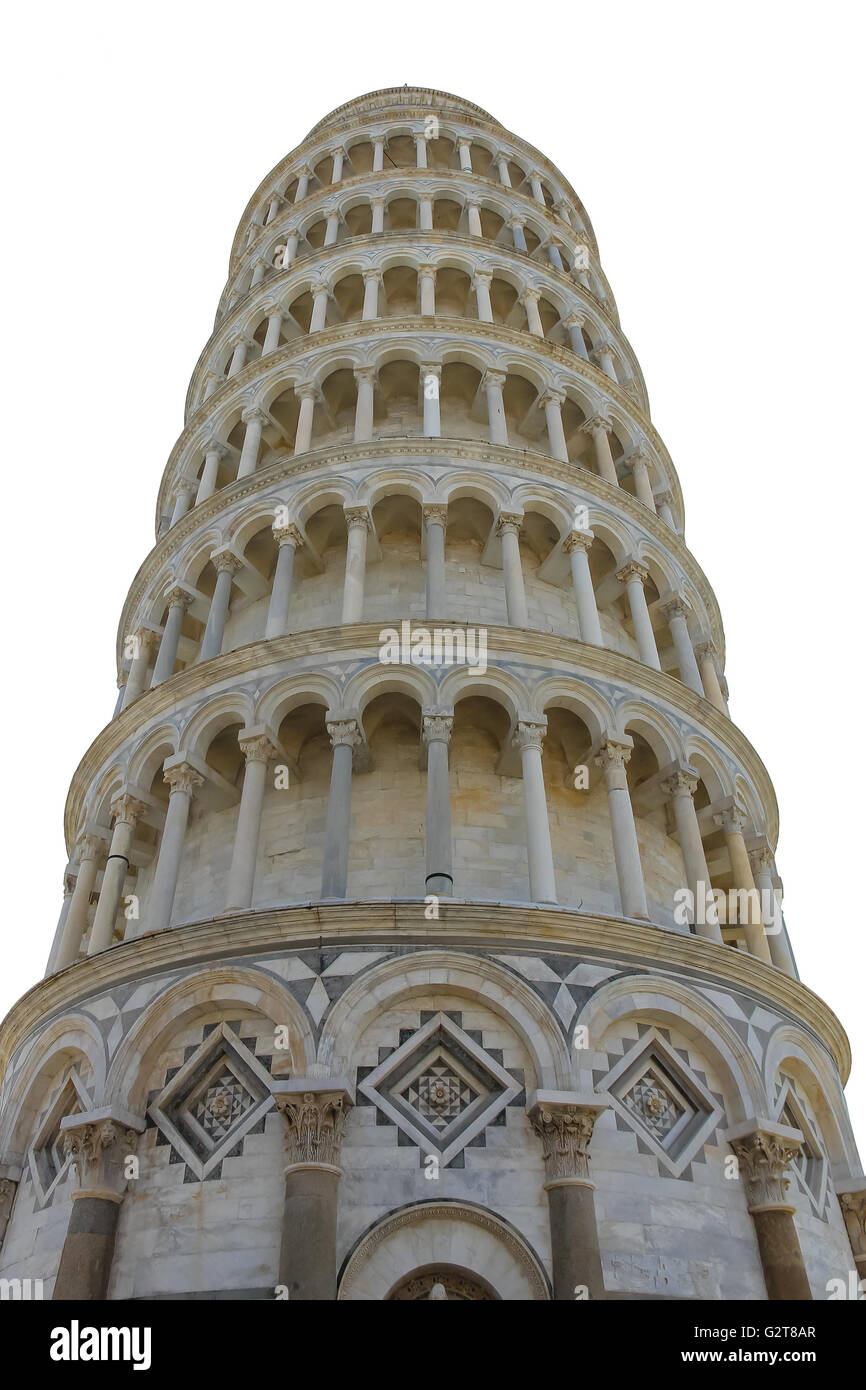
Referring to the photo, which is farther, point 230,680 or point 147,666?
point 147,666

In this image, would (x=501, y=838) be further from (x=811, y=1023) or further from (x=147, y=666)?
(x=147, y=666)

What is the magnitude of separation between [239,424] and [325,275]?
4291 millimetres

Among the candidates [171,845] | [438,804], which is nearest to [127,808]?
[171,845]

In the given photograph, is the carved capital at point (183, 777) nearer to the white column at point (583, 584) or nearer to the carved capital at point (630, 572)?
the white column at point (583, 584)

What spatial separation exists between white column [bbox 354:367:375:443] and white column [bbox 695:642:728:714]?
7.14 metres

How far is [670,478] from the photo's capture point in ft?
81.9

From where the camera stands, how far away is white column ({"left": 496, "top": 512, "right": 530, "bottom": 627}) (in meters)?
17.1

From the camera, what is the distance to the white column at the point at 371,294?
909 inches

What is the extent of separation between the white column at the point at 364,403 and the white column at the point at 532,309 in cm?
411

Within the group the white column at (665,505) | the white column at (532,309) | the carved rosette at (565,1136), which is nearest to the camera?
the carved rosette at (565,1136)

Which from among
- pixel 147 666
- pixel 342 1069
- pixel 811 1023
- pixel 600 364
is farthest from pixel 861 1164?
pixel 600 364

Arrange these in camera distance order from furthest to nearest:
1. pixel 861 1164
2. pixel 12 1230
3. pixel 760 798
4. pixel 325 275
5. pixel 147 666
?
pixel 325 275
pixel 147 666
pixel 760 798
pixel 861 1164
pixel 12 1230

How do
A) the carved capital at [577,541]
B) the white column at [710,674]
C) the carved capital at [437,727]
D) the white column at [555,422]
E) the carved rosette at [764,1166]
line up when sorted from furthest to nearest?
the white column at [555,422] < the white column at [710,674] < the carved capital at [577,541] < the carved capital at [437,727] < the carved rosette at [764,1166]

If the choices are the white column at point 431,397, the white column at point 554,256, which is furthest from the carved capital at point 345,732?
the white column at point 554,256
